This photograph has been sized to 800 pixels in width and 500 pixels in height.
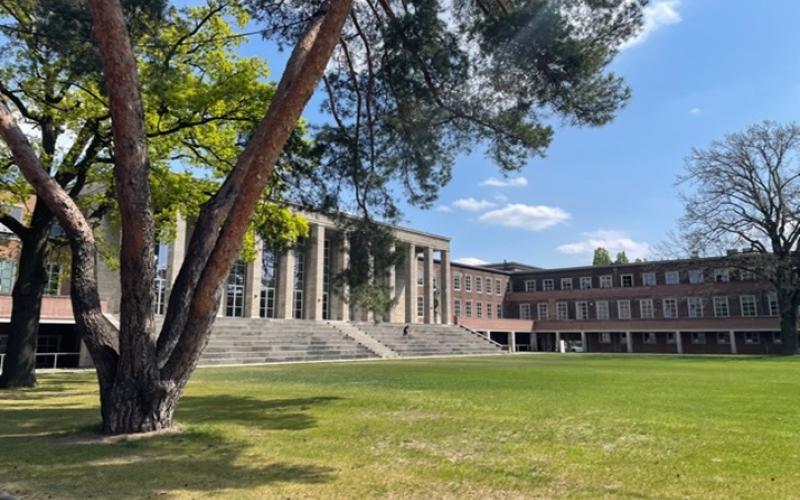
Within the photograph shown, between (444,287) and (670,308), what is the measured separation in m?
23.3

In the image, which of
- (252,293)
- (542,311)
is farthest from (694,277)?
(252,293)

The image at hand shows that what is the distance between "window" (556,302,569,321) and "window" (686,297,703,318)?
12.9 m

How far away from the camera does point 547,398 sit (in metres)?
11.4

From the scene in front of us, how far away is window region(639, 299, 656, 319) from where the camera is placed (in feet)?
186

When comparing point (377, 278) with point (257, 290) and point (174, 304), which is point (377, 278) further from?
point (257, 290)

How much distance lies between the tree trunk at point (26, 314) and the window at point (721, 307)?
55.0 m

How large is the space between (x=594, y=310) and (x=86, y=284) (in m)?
59.3

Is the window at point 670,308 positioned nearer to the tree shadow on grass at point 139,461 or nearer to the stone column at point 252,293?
the stone column at point 252,293

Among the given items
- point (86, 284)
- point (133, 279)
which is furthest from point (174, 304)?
point (86, 284)

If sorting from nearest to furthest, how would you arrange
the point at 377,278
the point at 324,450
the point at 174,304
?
the point at 324,450 → the point at 174,304 → the point at 377,278

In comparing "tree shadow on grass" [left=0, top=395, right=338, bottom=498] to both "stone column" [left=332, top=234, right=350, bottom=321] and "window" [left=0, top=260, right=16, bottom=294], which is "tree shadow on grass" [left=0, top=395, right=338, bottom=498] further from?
"window" [left=0, top=260, right=16, bottom=294]

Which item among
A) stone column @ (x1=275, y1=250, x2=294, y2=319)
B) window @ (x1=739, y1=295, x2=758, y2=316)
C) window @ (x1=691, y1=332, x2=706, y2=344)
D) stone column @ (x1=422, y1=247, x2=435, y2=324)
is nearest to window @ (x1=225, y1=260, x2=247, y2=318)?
stone column @ (x1=275, y1=250, x2=294, y2=319)

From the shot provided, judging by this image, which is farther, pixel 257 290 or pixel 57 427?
pixel 257 290

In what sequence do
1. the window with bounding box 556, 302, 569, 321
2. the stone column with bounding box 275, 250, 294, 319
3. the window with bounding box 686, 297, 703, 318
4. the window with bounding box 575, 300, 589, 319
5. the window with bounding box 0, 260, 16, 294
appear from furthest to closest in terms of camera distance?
the window with bounding box 556, 302, 569, 321 < the window with bounding box 575, 300, 589, 319 < the window with bounding box 686, 297, 703, 318 < the stone column with bounding box 275, 250, 294, 319 < the window with bounding box 0, 260, 16, 294
